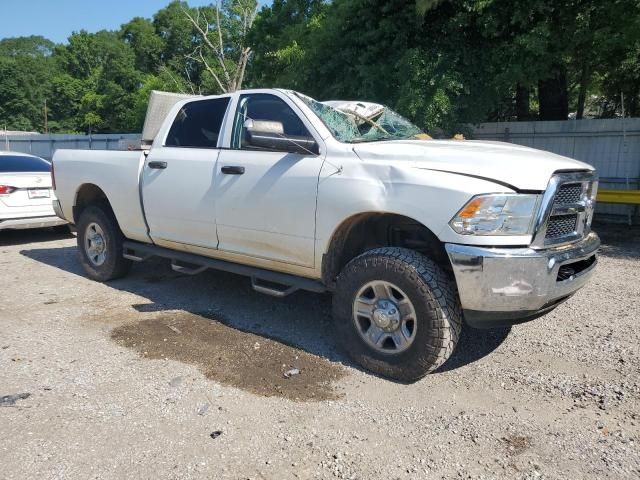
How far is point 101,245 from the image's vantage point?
20.7 ft

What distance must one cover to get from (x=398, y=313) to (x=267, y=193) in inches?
57.1

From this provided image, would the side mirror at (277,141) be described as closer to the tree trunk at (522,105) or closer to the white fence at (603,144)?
the white fence at (603,144)

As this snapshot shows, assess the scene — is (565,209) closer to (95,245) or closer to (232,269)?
(232,269)

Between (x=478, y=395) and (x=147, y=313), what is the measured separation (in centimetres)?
324

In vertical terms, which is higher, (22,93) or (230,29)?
(230,29)

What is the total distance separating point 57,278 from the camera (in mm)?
6562

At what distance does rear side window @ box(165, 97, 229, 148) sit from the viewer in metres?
4.98

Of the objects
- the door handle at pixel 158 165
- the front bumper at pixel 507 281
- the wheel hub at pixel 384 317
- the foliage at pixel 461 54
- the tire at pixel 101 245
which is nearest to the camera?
the front bumper at pixel 507 281

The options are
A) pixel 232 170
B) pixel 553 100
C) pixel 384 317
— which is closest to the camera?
pixel 384 317

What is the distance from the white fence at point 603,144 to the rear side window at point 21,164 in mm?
9885

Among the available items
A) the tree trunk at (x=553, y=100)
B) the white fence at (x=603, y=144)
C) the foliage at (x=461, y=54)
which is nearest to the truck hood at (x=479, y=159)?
the foliage at (x=461, y=54)

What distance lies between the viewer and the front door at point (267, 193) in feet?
13.5

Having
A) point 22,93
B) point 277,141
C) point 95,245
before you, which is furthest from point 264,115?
point 22,93

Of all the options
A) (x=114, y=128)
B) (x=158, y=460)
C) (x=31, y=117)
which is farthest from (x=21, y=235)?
(x=31, y=117)
